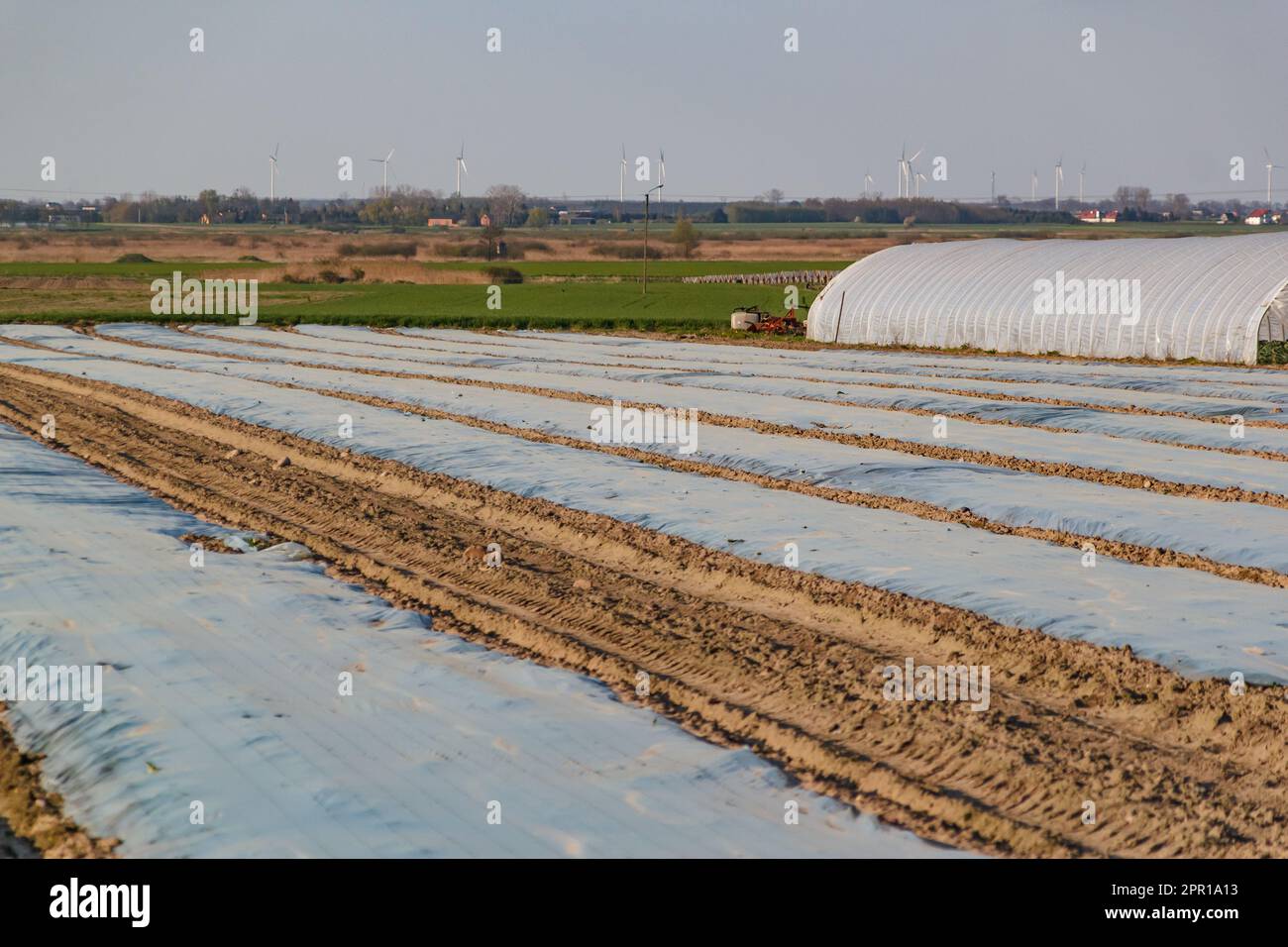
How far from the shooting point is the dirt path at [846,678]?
26.0 feet

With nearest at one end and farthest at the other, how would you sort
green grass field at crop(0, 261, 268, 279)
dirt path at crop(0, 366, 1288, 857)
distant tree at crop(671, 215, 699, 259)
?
dirt path at crop(0, 366, 1288, 857), green grass field at crop(0, 261, 268, 279), distant tree at crop(671, 215, 699, 259)

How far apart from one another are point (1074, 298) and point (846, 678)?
105 ft

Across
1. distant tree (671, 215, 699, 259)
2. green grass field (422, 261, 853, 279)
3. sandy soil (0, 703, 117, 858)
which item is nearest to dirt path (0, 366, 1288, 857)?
sandy soil (0, 703, 117, 858)

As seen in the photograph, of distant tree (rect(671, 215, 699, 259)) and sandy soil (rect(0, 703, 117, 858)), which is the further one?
distant tree (rect(671, 215, 699, 259))

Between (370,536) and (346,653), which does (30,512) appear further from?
(346,653)

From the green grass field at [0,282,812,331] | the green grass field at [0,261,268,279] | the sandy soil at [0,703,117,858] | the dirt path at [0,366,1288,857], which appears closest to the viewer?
the sandy soil at [0,703,117,858]

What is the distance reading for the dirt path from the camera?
26.0ft

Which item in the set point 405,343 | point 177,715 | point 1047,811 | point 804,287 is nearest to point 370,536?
point 177,715

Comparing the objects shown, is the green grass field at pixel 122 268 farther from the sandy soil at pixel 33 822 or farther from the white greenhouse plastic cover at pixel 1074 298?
the sandy soil at pixel 33 822

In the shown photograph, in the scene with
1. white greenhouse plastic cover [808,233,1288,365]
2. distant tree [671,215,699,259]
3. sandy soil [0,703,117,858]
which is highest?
distant tree [671,215,699,259]

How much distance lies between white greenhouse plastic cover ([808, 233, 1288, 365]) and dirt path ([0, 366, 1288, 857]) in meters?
24.9

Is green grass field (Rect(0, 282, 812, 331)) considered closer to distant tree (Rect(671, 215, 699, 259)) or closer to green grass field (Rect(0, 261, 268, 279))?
green grass field (Rect(0, 261, 268, 279))

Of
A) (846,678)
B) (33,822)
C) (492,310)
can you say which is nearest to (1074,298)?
(492,310)

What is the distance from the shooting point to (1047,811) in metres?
7.90
